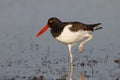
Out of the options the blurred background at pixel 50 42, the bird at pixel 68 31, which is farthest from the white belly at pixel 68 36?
the blurred background at pixel 50 42

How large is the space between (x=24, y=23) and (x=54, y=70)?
176 inches

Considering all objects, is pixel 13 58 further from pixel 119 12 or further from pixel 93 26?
pixel 119 12

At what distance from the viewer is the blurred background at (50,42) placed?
9.52m

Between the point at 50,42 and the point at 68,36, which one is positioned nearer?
the point at 68,36

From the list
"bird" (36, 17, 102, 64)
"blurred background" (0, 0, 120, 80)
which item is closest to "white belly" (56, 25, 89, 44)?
"bird" (36, 17, 102, 64)

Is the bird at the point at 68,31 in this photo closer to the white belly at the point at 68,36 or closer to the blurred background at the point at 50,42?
the white belly at the point at 68,36

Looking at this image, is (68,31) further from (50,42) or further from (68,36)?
(50,42)

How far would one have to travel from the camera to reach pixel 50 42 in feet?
40.6

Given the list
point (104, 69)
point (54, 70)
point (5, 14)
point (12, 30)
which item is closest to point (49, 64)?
point (54, 70)

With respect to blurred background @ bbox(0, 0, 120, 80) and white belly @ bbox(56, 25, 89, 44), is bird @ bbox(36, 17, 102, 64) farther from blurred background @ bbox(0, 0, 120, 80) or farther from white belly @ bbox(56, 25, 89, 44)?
blurred background @ bbox(0, 0, 120, 80)

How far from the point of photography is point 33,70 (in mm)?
9602

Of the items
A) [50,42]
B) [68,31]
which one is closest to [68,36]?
[68,31]

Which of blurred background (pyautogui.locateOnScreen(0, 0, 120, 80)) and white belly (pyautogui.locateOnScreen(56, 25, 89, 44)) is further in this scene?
white belly (pyautogui.locateOnScreen(56, 25, 89, 44))

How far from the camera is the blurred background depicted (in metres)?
9.52
